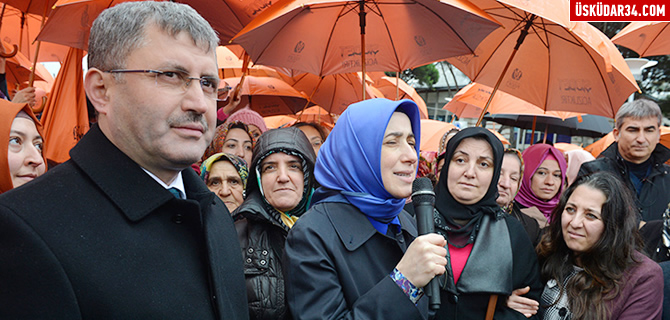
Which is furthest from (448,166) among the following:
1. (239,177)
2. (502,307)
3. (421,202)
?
(239,177)

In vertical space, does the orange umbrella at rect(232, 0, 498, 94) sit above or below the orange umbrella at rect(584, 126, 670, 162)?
above

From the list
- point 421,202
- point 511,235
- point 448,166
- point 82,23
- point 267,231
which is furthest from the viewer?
point 82,23

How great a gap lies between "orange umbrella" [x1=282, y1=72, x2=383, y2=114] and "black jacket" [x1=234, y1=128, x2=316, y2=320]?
4.62m

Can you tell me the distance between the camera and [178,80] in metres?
1.40

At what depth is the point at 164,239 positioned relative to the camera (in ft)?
4.54

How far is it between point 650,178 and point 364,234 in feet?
12.8

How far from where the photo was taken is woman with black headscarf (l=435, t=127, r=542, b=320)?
2781 millimetres

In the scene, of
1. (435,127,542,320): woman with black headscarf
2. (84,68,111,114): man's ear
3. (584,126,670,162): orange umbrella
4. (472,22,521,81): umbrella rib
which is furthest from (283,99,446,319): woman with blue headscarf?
(584,126,670,162): orange umbrella

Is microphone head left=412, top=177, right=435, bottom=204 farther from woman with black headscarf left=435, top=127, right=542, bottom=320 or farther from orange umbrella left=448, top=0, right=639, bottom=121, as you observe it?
orange umbrella left=448, top=0, right=639, bottom=121

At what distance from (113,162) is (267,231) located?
1507mm

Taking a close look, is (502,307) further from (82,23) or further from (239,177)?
(82,23)

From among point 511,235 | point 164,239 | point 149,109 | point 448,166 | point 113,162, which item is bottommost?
point 511,235

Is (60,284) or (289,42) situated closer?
(60,284)

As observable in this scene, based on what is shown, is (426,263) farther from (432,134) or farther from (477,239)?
(432,134)
